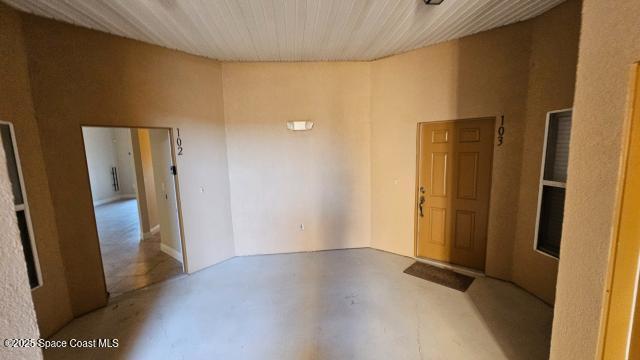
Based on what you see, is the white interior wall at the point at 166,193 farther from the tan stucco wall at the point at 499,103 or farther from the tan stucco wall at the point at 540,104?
the tan stucco wall at the point at 540,104

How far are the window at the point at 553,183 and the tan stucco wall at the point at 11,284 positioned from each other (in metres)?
3.53

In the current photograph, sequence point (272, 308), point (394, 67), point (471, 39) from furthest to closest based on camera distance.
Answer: point (394, 67)
point (471, 39)
point (272, 308)

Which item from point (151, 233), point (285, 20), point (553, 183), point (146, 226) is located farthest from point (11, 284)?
point (151, 233)

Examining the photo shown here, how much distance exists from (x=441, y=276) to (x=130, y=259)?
15.2ft

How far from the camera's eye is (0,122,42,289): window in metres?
2.13

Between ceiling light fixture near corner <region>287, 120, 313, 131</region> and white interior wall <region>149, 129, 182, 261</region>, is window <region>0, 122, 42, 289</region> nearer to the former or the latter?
white interior wall <region>149, 129, 182, 261</region>

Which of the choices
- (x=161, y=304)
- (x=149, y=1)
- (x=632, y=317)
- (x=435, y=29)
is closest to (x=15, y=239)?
(x=632, y=317)

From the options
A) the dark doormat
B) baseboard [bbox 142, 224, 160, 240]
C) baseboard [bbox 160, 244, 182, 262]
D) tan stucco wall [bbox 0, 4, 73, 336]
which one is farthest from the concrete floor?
baseboard [bbox 142, 224, 160, 240]

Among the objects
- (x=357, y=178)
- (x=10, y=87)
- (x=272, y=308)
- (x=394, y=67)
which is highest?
(x=394, y=67)

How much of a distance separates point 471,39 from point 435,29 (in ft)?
1.75

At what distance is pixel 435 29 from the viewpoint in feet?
9.33

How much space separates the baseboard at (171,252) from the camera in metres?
3.99

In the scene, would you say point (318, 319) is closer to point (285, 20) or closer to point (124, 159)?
point (285, 20)

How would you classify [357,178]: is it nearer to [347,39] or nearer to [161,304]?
[347,39]
